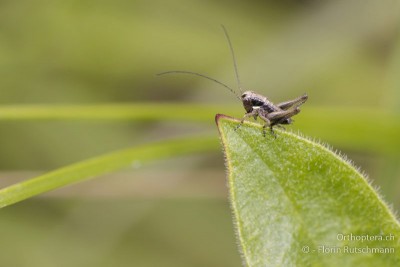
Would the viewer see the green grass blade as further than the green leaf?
Yes

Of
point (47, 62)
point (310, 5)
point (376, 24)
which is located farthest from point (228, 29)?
point (47, 62)

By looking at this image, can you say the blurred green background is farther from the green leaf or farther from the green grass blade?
the green leaf

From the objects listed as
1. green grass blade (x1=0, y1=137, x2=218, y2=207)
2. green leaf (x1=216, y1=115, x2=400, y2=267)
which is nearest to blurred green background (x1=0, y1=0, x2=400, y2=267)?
green grass blade (x1=0, y1=137, x2=218, y2=207)

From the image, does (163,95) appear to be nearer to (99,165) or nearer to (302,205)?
(99,165)

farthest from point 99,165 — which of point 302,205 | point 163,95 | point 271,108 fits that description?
point 163,95

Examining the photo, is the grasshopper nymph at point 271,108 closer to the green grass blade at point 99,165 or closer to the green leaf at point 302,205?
the green grass blade at point 99,165

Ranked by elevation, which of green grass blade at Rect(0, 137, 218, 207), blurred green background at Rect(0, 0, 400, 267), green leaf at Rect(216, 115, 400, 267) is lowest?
green leaf at Rect(216, 115, 400, 267)
